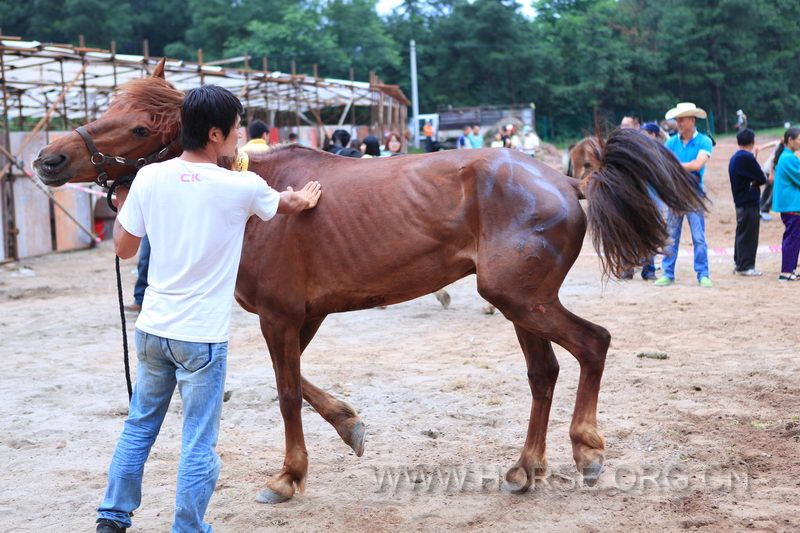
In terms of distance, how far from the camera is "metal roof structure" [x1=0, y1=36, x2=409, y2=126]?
44.4 ft

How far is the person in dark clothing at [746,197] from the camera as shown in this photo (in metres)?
10.5

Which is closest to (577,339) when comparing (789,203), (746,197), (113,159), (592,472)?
(592,472)

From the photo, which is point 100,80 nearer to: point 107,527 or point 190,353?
point 107,527

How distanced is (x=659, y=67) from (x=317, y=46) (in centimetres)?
1999

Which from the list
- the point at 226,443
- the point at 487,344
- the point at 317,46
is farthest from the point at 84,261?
the point at 317,46

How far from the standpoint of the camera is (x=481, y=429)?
197 inches

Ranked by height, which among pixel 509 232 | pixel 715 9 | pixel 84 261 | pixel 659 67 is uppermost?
pixel 715 9

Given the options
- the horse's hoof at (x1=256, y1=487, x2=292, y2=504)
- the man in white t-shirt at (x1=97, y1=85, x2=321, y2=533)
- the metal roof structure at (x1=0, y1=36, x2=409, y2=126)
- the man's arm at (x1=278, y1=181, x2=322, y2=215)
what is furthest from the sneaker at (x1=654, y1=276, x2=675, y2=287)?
the metal roof structure at (x1=0, y1=36, x2=409, y2=126)

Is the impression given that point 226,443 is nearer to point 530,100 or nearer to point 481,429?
point 481,429

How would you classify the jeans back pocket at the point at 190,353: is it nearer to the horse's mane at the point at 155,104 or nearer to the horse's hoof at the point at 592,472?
the horse's mane at the point at 155,104

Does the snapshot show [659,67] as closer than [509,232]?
No

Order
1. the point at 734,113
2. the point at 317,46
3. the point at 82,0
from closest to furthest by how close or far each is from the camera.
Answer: the point at 734,113
the point at 317,46
the point at 82,0

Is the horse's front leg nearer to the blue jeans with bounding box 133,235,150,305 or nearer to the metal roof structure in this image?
the blue jeans with bounding box 133,235,150,305

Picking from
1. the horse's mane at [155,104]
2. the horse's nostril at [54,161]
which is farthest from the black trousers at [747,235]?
the horse's nostril at [54,161]
